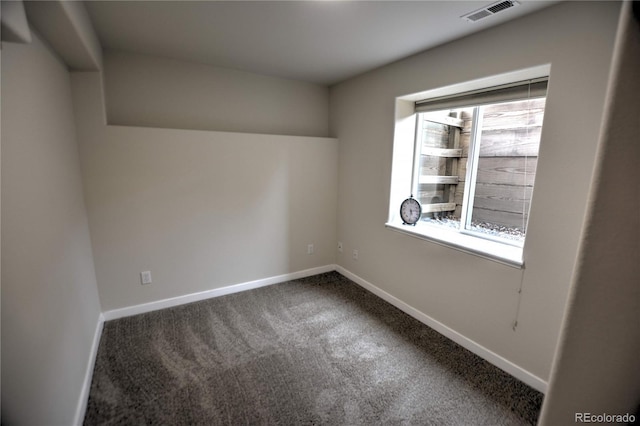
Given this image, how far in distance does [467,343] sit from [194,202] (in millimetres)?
2714

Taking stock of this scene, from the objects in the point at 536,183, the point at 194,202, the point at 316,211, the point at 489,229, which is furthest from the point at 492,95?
the point at 194,202

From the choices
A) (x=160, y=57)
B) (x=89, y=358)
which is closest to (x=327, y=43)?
(x=160, y=57)

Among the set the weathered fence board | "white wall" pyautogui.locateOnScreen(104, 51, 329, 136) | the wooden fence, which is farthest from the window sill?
"white wall" pyautogui.locateOnScreen(104, 51, 329, 136)

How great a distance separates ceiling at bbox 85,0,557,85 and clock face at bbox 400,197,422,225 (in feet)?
4.34

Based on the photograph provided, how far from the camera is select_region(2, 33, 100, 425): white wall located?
39.9 inches

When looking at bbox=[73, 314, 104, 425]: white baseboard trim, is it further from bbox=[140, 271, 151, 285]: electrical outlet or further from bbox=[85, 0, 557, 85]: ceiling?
bbox=[85, 0, 557, 85]: ceiling

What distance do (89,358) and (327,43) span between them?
2.86 meters

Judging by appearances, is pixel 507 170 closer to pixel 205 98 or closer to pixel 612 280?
pixel 612 280

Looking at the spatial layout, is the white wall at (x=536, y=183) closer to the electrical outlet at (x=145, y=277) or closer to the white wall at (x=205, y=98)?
the white wall at (x=205, y=98)

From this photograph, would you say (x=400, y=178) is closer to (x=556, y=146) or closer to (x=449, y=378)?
(x=556, y=146)

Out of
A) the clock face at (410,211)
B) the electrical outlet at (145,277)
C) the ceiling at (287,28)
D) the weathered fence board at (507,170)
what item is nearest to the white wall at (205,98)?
the ceiling at (287,28)

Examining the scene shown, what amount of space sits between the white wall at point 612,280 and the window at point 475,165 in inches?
56.6

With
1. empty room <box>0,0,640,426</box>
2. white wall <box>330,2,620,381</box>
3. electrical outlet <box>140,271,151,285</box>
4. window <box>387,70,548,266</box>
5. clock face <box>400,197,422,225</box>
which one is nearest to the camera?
empty room <box>0,0,640,426</box>

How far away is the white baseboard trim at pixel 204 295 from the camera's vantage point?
2586 millimetres
